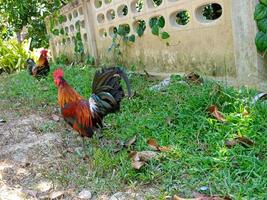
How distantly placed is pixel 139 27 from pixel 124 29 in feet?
1.47

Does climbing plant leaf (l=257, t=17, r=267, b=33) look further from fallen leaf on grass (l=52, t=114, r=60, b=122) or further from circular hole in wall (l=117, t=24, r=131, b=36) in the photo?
circular hole in wall (l=117, t=24, r=131, b=36)

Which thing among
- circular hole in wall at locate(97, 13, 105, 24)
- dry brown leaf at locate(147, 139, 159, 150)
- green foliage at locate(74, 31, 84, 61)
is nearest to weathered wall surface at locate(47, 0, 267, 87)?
circular hole in wall at locate(97, 13, 105, 24)

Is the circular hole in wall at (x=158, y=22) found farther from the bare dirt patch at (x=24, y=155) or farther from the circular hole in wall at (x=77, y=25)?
the circular hole in wall at (x=77, y=25)

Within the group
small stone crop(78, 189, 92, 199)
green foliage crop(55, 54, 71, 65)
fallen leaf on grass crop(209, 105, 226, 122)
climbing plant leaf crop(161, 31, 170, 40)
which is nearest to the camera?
small stone crop(78, 189, 92, 199)

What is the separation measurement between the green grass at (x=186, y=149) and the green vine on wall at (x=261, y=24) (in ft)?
1.42

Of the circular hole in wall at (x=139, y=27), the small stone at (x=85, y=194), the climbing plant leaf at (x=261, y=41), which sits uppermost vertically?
the circular hole in wall at (x=139, y=27)

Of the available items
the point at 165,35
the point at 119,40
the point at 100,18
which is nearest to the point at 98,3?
the point at 100,18

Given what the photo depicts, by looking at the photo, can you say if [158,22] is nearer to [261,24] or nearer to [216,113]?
[261,24]

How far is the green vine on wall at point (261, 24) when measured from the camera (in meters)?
3.13

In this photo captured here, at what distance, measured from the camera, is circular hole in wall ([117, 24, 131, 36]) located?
5.52 metres

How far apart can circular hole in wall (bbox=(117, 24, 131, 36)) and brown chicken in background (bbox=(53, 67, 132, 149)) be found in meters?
2.56

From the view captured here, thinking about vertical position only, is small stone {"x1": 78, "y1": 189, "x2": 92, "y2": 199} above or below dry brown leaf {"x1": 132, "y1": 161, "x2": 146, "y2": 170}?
below

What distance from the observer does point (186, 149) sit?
2.60 m

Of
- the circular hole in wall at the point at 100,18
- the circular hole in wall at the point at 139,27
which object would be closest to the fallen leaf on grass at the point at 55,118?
the circular hole in wall at the point at 139,27
